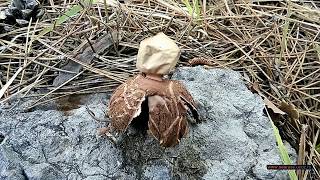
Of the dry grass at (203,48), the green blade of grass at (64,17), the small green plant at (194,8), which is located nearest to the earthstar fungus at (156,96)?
the dry grass at (203,48)

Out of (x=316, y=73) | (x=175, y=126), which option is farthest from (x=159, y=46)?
(x=316, y=73)

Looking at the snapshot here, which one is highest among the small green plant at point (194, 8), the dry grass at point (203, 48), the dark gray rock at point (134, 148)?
the small green plant at point (194, 8)

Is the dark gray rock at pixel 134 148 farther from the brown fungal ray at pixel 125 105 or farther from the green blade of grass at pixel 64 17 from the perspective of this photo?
the green blade of grass at pixel 64 17

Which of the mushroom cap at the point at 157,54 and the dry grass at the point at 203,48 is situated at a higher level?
the mushroom cap at the point at 157,54

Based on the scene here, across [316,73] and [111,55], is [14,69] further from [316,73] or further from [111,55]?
[316,73]

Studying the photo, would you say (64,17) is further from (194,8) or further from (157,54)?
(157,54)

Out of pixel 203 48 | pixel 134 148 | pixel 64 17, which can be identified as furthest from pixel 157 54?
pixel 64 17

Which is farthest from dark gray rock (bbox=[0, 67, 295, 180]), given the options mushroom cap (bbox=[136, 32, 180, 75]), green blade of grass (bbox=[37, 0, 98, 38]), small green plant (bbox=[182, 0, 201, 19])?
small green plant (bbox=[182, 0, 201, 19])
